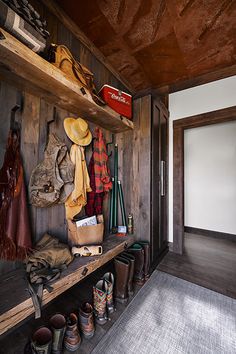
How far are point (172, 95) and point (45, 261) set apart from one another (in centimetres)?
292

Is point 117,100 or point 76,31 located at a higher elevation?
point 76,31

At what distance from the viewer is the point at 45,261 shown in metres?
0.99

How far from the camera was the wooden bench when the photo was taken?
0.71 metres

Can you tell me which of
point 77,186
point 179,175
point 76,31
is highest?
point 76,31

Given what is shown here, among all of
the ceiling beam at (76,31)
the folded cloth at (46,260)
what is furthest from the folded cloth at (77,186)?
the ceiling beam at (76,31)

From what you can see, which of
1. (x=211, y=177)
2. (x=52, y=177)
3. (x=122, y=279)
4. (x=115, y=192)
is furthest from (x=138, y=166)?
(x=211, y=177)

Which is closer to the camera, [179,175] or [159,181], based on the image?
[159,181]

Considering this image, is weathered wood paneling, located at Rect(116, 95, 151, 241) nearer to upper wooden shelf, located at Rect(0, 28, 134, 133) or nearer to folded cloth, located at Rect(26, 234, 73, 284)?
upper wooden shelf, located at Rect(0, 28, 134, 133)

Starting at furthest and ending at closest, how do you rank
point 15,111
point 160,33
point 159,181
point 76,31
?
point 159,181 → point 160,33 → point 76,31 → point 15,111

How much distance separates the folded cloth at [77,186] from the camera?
51.4 inches

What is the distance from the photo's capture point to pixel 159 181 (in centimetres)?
215

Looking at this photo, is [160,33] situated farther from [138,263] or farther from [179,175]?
[138,263]

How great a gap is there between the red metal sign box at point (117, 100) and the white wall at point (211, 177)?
216cm

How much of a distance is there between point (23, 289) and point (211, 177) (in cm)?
344
